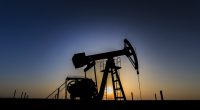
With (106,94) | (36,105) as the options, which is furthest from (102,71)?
(36,105)

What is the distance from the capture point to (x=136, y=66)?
482 inches

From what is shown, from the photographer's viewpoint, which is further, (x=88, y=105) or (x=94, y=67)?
(x=94, y=67)

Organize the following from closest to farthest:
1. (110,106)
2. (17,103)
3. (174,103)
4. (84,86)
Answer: (17,103) → (110,106) → (174,103) → (84,86)

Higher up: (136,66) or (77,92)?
(136,66)

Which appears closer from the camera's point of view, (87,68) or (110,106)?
(110,106)

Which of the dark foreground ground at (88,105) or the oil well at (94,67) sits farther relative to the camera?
the oil well at (94,67)

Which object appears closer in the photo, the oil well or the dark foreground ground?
the dark foreground ground

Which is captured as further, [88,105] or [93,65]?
[93,65]

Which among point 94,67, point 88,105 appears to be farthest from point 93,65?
point 88,105

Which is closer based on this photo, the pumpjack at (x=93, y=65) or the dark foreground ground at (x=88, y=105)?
the dark foreground ground at (x=88, y=105)

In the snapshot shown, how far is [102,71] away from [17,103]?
→ 23.0 ft

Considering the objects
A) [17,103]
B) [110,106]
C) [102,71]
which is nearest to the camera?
[17,103]

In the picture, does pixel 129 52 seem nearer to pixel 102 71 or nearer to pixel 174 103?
pixel 102 71

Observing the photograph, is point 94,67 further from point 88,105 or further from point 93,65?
point 88,105
